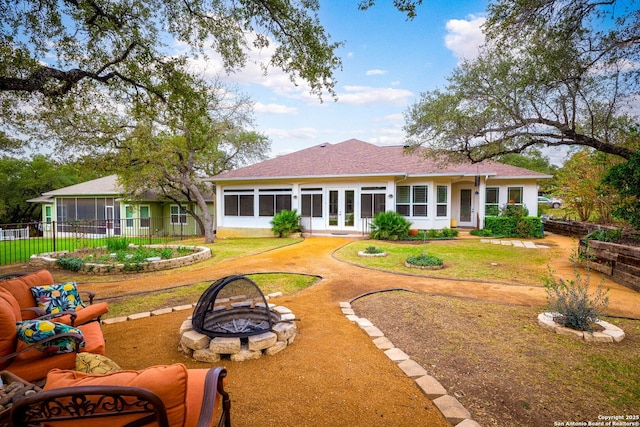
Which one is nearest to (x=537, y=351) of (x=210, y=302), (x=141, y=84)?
(x=210, y=302)

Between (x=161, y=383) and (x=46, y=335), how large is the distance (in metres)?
2.23

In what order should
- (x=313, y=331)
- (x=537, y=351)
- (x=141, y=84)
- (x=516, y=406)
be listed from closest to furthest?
(x=516, y=406) → (x=537, y=351) → (x=313, y=331) → (x=141, y=84)

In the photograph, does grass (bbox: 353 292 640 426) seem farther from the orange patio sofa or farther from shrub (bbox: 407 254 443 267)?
the orange patio sofa

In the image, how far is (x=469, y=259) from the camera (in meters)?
10.2

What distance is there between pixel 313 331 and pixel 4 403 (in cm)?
329

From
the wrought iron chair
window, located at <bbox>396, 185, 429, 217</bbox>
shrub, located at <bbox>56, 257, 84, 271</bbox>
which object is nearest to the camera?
the wrought iron chair

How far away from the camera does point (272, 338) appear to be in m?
3.99

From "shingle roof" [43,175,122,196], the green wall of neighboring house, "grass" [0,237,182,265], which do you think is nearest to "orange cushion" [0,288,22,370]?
"grass" [0,237,182,265]

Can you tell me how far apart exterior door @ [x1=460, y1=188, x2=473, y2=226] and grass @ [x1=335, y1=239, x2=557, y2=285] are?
16.4 ft

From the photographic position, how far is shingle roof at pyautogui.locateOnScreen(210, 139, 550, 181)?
15.8 metres

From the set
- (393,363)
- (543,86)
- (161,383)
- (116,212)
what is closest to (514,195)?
(543,86)

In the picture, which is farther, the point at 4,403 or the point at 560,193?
the point at 560,193

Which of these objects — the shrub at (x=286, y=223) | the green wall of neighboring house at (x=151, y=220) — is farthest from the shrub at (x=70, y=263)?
the green wall of neighboring house at (x=151, y=220)

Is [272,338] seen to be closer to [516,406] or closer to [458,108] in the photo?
[516,406]
